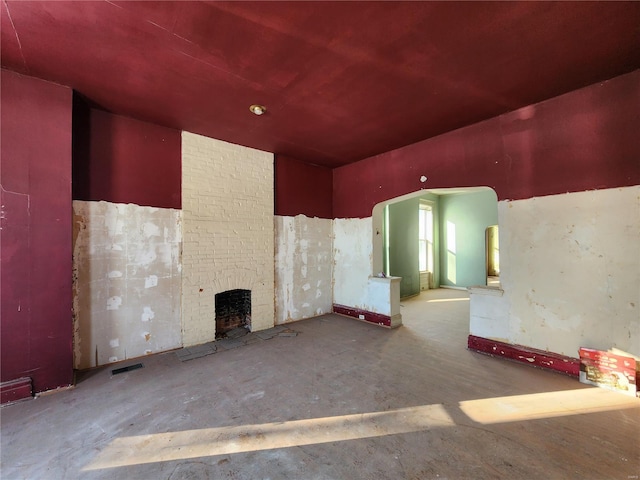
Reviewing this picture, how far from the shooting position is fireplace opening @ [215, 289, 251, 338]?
14.6 ft

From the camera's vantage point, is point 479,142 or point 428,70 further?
point 479,142

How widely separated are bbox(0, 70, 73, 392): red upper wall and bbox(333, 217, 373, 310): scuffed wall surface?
4258mm

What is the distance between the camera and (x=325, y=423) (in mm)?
2248

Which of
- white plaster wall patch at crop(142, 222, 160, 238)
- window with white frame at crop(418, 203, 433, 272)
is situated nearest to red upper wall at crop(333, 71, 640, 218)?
white plaster wall patch at crop(142, 222, 160, 238)

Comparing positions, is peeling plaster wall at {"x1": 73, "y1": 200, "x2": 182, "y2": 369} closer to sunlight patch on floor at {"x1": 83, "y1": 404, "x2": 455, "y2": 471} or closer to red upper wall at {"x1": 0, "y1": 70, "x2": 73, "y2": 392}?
red upper wall at {"x1": 0, "y1": 70, "x2": 73, "y2": 392}

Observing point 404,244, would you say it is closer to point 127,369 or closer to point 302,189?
point 302,189

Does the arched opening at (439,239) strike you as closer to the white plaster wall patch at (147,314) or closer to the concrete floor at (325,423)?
the concrete floor at (325,423)

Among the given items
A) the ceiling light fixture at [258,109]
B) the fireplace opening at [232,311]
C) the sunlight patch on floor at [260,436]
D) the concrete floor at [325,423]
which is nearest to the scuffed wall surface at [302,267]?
the fireplace opening at [232,311]

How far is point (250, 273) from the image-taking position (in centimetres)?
461

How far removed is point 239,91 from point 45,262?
105 inches

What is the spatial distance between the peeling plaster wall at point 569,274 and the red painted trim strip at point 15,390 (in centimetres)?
519

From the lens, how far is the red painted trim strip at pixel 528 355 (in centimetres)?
300

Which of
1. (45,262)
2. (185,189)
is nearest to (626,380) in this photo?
(185,189)

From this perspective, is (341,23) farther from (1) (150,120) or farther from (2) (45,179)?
(2) (45,179)
